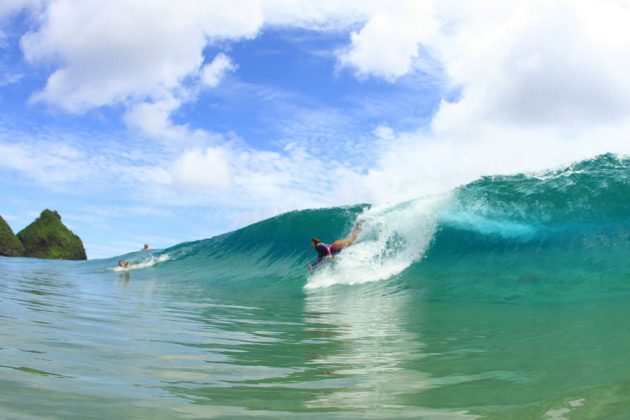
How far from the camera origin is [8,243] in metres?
52.4

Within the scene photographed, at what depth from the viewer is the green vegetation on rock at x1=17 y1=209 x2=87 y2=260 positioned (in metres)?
55.6

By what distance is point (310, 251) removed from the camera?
67.3ft

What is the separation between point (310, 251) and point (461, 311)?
12.8m

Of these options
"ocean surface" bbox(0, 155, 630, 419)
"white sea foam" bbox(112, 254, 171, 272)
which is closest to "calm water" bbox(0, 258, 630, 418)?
"ocean surface" bbox(0, 155, 630, 419)

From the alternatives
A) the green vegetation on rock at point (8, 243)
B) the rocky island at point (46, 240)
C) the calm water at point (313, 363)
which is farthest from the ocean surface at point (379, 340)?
the rocky island at point (46, 240)

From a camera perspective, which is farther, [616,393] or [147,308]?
[147,308]

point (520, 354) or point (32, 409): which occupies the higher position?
point (32, 409)

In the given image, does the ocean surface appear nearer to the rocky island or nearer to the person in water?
the person in water

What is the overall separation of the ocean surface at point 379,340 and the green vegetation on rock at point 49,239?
48467mm

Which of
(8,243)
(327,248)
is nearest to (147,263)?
(327,248)

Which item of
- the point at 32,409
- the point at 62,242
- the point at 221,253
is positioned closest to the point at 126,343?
the point at 32,409

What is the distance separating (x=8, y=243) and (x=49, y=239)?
14.7 ft

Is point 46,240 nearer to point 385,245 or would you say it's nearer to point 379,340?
point 385,245

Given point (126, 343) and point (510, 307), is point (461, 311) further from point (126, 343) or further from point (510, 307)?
point (126, 343)
